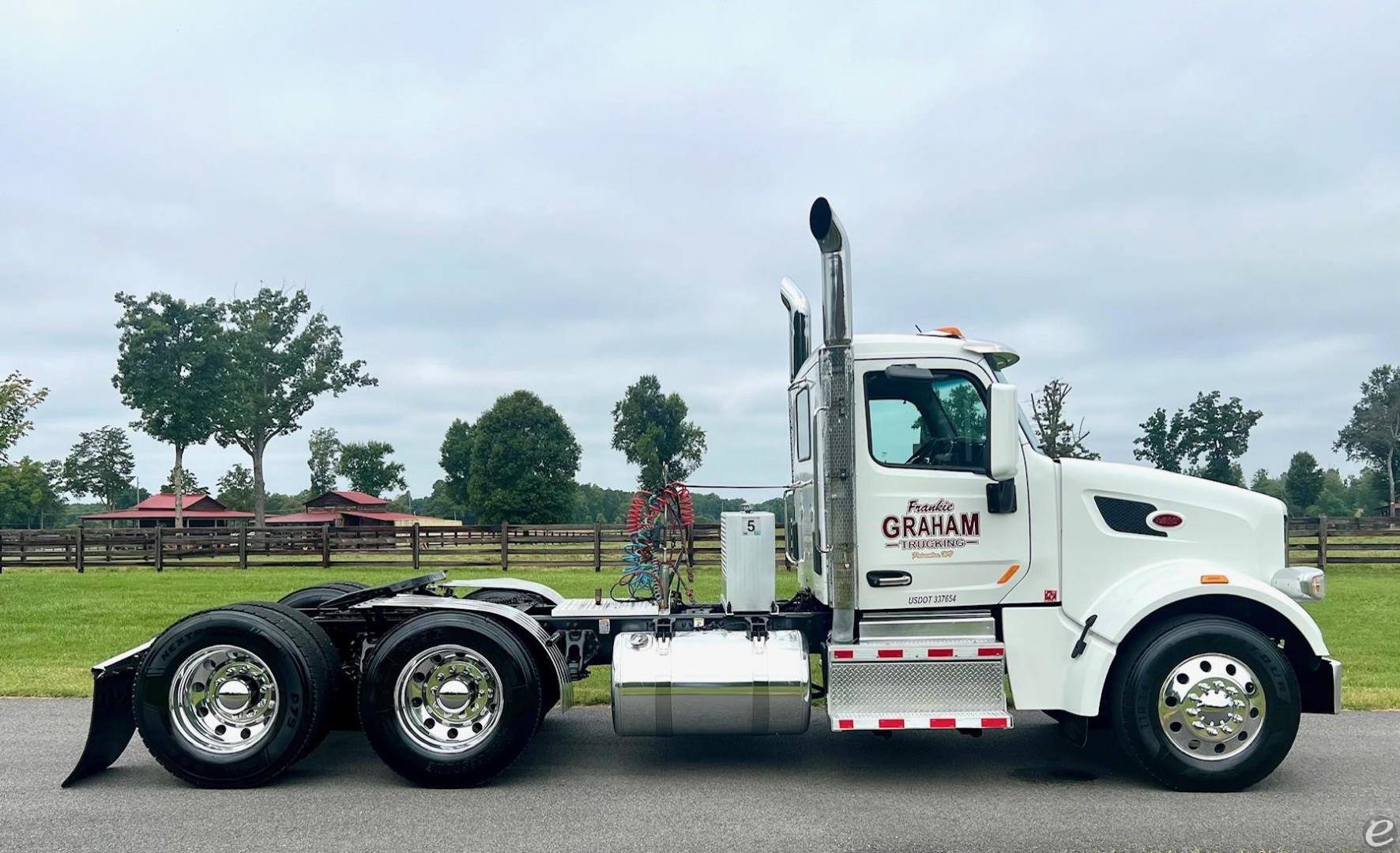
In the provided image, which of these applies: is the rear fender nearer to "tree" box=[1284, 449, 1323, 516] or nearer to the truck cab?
the truck cab

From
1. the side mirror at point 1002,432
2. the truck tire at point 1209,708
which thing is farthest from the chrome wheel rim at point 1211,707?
the side mirror at point 1002,432

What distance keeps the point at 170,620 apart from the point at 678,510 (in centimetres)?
1054

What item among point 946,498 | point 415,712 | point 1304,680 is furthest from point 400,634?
point 1304,680

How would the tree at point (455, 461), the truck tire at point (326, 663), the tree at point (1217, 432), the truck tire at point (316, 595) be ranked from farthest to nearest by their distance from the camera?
the tree at point (455, 461) < the tree at point (1217, 432) < the truck tire at point (316, 595) < the truck tire at point (326, 663)

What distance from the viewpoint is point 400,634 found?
6355mm

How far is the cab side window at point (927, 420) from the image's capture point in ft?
21.7

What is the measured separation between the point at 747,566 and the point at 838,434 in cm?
126

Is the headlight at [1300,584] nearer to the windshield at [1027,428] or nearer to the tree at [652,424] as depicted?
the windshield at [1027,428]

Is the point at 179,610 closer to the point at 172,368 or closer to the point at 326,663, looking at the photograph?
the point at 326,663

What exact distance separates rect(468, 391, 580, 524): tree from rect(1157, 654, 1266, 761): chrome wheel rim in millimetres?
64540

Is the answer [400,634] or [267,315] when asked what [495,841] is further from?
[267,315]

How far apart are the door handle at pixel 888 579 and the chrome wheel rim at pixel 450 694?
2.41 m

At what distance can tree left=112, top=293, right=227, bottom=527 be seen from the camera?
4400 cm

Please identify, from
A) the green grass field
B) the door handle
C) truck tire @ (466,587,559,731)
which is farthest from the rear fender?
the door handle
